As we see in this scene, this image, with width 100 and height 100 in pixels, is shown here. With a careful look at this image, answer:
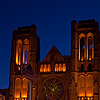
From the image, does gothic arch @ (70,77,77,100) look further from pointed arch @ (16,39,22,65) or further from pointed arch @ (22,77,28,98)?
pointed arch @ (16,39,22,65)

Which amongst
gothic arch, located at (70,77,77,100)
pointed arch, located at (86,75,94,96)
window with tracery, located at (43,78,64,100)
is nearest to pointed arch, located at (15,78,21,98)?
window with tracery, located at (43,78,64,100)

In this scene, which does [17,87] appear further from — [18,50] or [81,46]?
[81,46]

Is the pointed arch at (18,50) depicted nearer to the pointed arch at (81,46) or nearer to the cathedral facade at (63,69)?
the cathedral facade at (63,69)

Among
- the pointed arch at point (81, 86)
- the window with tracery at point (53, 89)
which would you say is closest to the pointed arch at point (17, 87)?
the window with tracery at point (53, 89)

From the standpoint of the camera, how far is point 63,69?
54.4 m

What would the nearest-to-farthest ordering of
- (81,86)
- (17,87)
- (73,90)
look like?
(73,90) → (81,86) → (17,87)

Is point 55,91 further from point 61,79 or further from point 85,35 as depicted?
point 85,35

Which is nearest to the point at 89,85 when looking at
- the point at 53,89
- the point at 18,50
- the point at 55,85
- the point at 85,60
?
the point at 85,60

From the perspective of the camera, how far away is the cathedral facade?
173ft

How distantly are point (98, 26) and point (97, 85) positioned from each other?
1063cm

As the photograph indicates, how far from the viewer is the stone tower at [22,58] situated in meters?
55.3

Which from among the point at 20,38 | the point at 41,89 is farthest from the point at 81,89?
the point at 20,38

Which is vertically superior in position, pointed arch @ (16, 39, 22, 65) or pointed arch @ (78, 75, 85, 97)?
pointed arch @ (16, 39, 22, 65)

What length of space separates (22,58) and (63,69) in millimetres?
8406
